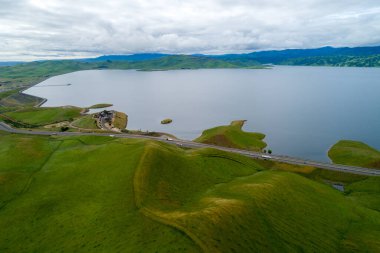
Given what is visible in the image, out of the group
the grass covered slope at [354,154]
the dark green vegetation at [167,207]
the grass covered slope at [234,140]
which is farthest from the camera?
the grass covered slope at [234,140]

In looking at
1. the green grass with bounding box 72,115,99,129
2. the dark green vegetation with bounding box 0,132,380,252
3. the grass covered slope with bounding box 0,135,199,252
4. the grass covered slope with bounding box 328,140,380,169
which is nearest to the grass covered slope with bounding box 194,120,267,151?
the grass covered slope with bounding box 328,140,380,169

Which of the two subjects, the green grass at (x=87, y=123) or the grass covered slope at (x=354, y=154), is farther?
the green grass at (x=87, y=123)

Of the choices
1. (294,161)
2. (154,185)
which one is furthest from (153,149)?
(294,161)

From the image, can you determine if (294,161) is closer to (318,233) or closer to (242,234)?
(318,233)

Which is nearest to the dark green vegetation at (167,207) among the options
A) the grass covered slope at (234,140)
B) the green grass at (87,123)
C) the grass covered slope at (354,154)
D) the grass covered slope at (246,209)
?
the grass covered slope at (246,209)

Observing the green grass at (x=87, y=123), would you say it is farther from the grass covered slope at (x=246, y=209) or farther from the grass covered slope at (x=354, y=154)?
the grass covered slope at (x=354, y=154)

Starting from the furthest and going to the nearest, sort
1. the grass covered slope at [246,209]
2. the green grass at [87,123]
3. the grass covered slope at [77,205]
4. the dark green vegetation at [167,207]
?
the green grass at [87,123], the grass covered slope at [77,205], the dark green vegetation at [167,207], the grass covered slope at [246,209]

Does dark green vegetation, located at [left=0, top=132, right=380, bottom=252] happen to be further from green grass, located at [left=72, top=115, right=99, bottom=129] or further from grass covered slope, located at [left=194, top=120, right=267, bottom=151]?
green grass, located at [left=72, top=115, right=99, bottom=129]
